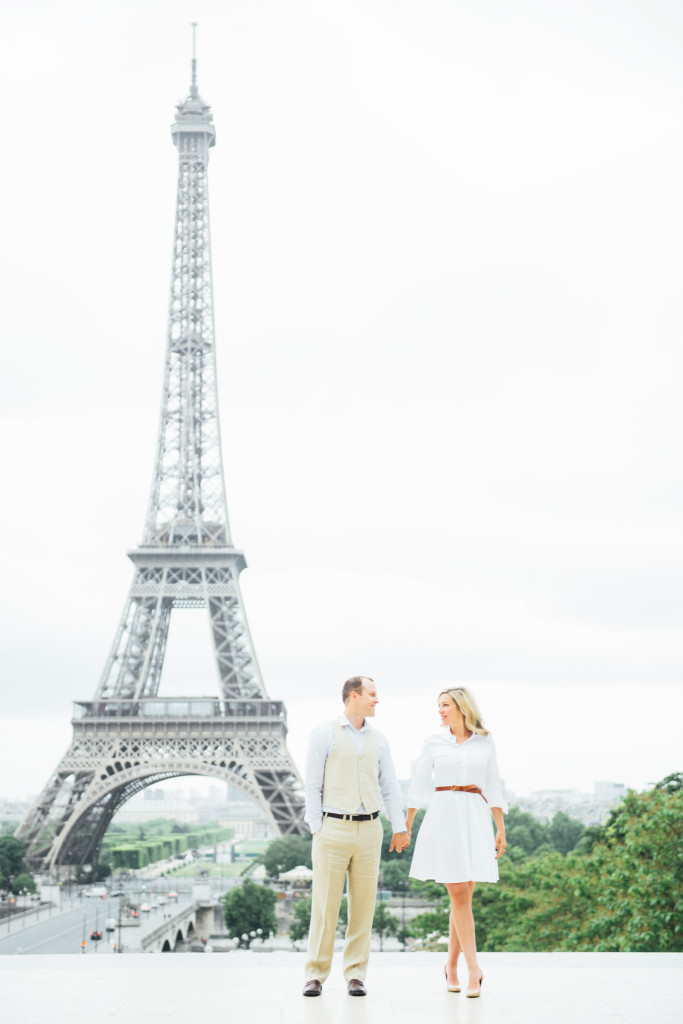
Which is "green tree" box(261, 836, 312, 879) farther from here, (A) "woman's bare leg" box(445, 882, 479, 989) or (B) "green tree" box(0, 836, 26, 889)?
(A) "woman's bare leg" box(445, 882, 479, 989)

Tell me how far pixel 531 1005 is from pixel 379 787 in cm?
176

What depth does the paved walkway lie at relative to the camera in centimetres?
688

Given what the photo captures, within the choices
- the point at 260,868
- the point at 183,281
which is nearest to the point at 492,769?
the point at 183,281

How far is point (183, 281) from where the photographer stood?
178 ft

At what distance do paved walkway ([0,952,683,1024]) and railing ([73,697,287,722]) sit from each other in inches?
1466

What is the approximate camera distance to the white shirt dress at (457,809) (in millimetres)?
7504

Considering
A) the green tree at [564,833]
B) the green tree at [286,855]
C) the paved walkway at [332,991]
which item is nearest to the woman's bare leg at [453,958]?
the paved walkway at [332,991]

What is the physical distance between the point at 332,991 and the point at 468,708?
2.32 m

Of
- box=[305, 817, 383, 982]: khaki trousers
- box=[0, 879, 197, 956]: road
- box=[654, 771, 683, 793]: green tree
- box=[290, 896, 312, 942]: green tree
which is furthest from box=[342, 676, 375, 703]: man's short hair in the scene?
box=[290, 896, 312, 942]: green tree

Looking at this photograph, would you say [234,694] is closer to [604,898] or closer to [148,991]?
[604,898]

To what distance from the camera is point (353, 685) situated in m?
7.53

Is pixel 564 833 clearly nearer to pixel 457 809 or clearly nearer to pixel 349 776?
pixel 457 809

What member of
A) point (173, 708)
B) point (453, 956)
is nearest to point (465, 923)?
point (453, 956)

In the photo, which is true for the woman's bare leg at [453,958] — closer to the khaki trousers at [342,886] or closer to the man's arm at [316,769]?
the khaki trousers at [342,886]
